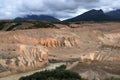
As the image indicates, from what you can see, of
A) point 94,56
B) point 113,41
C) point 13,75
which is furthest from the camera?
point 113,41

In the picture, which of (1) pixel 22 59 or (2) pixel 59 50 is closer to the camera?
(1) pixel 22 59

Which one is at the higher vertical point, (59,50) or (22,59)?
(22,59)

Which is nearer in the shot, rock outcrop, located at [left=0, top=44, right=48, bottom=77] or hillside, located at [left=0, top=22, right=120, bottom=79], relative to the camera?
rock outcrop, located at [left=0, top=44, right=48, bottom=77]

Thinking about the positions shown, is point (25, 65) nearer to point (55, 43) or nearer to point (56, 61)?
point (56, 61)

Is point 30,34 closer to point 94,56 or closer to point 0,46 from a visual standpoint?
point 94,56

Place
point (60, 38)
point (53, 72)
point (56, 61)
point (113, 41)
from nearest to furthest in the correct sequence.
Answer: point (53, 72) < point (56, 61) < point (60, 38) < point (113, 41)

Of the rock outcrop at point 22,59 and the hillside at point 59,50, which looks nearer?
the rock outcrop at point 22,59

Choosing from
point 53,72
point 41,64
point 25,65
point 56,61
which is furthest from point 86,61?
point 53,72

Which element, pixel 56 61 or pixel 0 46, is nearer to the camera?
pixel 0 46

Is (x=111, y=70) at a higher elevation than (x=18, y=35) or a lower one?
lower
